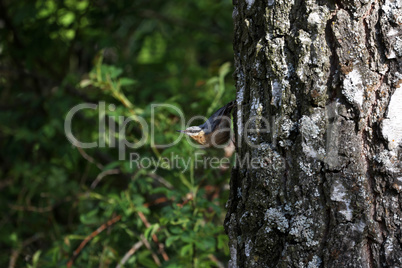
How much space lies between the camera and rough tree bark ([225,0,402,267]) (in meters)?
1.13

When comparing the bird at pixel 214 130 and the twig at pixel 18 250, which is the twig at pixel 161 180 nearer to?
the bird at pixel 214 130

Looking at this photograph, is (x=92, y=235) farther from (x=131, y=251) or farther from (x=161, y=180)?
(x=161, y=180)

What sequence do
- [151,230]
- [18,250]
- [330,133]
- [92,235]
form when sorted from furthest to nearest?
1. [18,250]
2. [92,235]
3. [151,230]
4. [330,133]

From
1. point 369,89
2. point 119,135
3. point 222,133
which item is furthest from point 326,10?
point 119,135

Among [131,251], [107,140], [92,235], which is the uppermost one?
[107,140]

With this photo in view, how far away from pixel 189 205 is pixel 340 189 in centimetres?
109

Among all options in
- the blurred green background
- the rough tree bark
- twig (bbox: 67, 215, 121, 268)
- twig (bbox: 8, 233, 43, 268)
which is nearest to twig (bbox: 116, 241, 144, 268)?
the blurred green background

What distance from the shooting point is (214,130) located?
229 centimetres

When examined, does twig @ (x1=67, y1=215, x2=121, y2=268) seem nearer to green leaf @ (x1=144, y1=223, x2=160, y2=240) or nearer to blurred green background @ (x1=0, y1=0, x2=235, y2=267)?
blurred green background @ (x1=0, y1=0, x2=235, y2=267)

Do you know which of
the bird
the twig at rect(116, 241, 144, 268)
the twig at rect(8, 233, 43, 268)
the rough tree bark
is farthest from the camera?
the twig at rect(8, 233, 43, 268)

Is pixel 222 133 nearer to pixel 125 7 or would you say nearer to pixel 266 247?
pixel 266 247

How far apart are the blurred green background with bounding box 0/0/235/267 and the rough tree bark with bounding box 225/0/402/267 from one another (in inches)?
33.0

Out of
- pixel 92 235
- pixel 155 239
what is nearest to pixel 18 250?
pixel 92 235

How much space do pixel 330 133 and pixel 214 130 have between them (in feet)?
3.80
